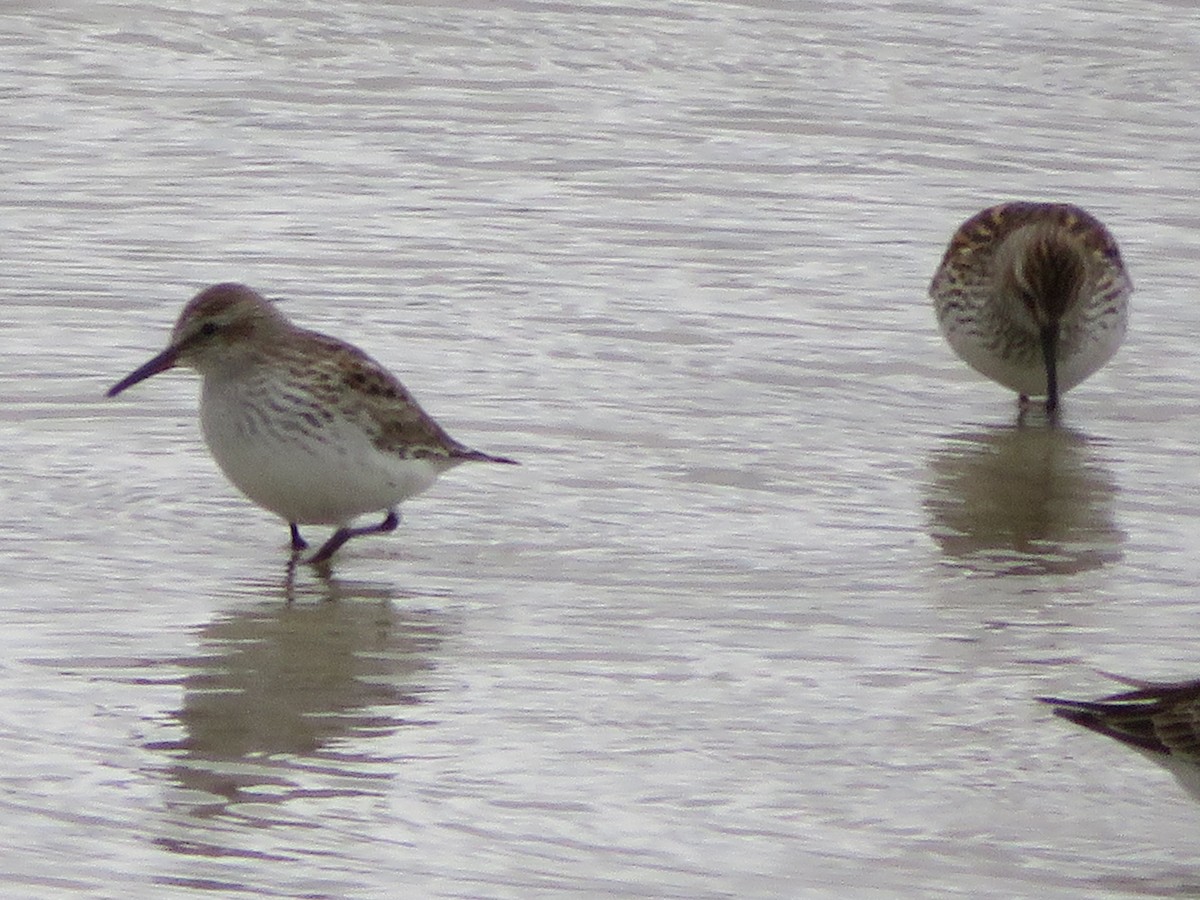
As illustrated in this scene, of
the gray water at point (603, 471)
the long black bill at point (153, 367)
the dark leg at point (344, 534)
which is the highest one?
the long black bill at point (153, 367)

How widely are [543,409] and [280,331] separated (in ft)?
5.02

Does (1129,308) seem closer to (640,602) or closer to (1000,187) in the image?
(1000,187)

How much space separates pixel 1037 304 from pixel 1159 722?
15.7 ft

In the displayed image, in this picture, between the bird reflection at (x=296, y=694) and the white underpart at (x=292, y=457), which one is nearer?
the bird reflection at (x=296, y=694)

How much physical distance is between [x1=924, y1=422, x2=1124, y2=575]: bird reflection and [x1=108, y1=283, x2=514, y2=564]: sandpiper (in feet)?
5.28

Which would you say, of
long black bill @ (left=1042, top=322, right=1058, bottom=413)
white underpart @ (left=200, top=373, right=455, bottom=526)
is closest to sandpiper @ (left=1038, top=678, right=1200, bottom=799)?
white underpart @ (left=200, top=373, right=455, bottom=526)

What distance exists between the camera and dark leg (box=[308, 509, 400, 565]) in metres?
9.38

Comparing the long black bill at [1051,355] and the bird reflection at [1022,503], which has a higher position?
the long black bill at [1051,355]

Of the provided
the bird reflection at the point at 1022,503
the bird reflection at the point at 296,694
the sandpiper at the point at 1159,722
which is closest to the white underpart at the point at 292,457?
the bird reflection at the point at 296,694

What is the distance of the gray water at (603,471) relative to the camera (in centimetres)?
705

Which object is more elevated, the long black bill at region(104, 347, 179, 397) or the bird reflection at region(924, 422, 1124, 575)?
the long black bill at region(104, 347, 179, 397)

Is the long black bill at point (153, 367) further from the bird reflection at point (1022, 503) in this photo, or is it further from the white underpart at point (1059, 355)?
the white underpart at point (1059, 355)

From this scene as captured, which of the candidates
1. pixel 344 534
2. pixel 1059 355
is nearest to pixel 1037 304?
pixel 1059 355

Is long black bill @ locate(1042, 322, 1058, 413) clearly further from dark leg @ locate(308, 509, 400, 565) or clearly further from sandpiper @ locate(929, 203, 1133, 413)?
dark leg @ locate(308, 509, 400, 565)
